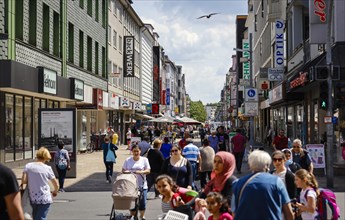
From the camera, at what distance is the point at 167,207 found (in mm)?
8195

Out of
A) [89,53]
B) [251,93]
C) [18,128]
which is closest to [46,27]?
[18,128]

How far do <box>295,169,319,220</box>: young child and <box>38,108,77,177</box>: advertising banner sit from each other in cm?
1389

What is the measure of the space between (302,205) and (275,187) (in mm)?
1813

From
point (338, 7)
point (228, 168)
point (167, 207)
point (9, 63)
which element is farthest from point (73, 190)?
point (338, 7)

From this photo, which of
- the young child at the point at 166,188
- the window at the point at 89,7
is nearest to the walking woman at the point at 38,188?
the young child at the point at 166,188

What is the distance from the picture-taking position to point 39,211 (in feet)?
30.1

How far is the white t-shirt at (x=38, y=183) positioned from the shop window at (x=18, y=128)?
16.8 metres

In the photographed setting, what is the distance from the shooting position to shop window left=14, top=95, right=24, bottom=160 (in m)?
25.8

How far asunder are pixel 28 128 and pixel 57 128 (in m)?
7.78

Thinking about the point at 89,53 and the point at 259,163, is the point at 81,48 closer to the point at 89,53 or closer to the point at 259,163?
the point at 89,53

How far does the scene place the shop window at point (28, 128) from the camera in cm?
2719

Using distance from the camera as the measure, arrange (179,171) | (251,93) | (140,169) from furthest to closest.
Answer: (251,93)
(140,169)
(179,171)

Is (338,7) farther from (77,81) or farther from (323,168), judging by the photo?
(77,81)

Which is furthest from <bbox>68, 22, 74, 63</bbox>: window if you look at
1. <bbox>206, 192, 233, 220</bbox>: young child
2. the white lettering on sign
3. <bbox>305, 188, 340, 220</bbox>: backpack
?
<bbox>206, 192, 233, 220</bbox>: young child
